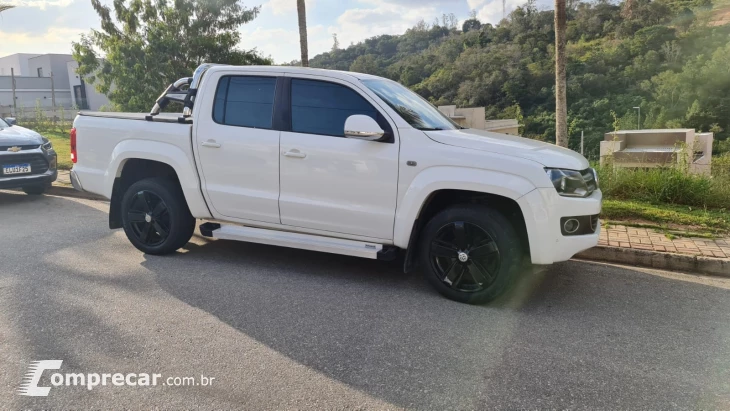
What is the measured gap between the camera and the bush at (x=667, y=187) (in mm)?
7547

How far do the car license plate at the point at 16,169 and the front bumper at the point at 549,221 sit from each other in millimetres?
8393

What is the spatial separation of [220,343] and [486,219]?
2253 mm

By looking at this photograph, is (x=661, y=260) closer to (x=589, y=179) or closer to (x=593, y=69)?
(x=589, y=179)

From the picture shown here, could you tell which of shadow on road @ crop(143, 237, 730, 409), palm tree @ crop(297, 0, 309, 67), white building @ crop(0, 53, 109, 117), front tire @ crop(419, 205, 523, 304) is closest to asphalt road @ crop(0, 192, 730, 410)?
shadow on road @ crop(143, 237, 730, 409)

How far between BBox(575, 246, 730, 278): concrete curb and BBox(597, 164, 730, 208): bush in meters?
2.34

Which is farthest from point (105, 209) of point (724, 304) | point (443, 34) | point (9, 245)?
point (443, 34)

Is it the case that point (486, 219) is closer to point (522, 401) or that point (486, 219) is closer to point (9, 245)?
point (522, 401)

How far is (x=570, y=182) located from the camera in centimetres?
428

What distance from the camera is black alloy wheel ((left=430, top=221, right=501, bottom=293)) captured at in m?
4.36

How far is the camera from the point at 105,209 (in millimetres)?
8484

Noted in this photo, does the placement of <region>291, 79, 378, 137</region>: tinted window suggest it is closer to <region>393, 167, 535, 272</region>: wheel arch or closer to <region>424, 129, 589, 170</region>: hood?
<region>424, 129, 589, 170</region>: hood

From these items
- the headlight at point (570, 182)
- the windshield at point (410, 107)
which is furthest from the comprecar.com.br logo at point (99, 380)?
the headlight at point (570, 182)

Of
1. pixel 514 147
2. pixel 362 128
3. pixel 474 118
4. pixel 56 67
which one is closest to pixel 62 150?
pixel 362 128

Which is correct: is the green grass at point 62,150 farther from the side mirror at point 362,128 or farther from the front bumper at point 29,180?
the side mirror at point 362,128
